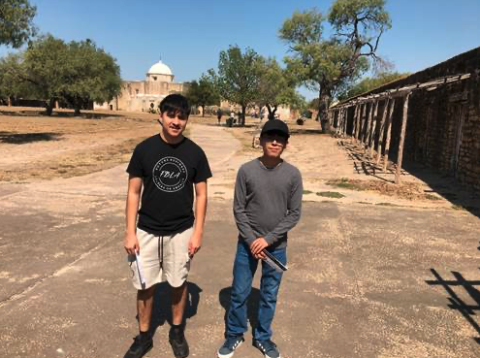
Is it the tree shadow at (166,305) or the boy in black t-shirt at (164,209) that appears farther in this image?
the tree shadow at (166,305)

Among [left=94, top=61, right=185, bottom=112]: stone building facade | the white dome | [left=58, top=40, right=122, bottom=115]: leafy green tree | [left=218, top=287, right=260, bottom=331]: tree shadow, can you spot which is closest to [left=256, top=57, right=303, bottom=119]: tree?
[left=58, top=40, right=122, bottom=115]: leafy green tree

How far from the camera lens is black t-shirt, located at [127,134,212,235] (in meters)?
2.67

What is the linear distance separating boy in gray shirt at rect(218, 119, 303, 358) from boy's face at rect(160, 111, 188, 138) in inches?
20.5

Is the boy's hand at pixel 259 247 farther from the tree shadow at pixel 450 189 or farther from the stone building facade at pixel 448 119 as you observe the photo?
the stone building facade at pixel 448 119

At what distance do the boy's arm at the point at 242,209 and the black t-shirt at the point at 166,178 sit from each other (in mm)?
264

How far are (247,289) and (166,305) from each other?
109cm

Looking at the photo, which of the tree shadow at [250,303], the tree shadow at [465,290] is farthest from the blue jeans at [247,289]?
the tree shadow at [465,290]

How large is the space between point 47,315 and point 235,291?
1718 millimetres

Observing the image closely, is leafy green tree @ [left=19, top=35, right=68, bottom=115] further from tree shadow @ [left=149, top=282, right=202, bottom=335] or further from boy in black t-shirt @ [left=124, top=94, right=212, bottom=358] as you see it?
boy in black t-shirt @ [left=124, top=94, right=212, bottom=358]

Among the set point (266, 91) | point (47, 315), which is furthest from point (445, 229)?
point (266, 91)

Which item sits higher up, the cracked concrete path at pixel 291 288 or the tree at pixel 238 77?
the tree at pixel 238 77

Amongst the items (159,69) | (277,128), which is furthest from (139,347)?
(159,69)

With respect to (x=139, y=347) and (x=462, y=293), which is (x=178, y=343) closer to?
(x=139, y=347)

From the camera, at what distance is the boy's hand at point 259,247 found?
271 cm
